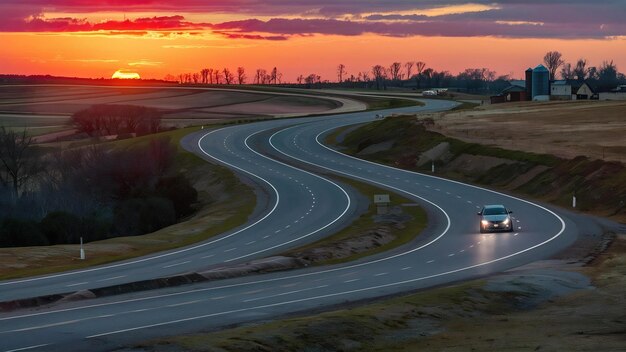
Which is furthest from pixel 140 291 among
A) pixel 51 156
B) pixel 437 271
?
pixel 51 156

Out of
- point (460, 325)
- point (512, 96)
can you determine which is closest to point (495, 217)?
point (460, 325)

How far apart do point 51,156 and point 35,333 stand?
265ft

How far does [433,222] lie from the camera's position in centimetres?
5709

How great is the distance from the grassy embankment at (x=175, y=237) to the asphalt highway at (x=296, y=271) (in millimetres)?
1556

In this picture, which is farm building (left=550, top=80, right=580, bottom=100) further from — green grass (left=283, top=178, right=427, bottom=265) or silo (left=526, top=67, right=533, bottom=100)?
green grass (left=283, top=178, right=427, bottom=265)

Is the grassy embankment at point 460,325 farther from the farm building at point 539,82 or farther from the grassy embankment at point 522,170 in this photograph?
the farm building at point 539,82

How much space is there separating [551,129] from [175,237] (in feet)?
195

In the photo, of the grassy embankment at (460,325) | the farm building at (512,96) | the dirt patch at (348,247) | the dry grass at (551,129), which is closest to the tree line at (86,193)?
the dirt patch at (348,247)

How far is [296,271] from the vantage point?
3997cm

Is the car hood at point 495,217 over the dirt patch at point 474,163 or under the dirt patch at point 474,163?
over

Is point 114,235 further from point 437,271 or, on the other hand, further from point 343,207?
point 437,271

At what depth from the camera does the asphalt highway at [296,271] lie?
27.0 m

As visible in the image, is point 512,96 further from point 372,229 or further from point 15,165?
point 372,229

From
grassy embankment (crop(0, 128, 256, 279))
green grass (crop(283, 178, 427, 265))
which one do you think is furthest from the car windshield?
grassy embankment (crop(0, 128, 256, 279))
